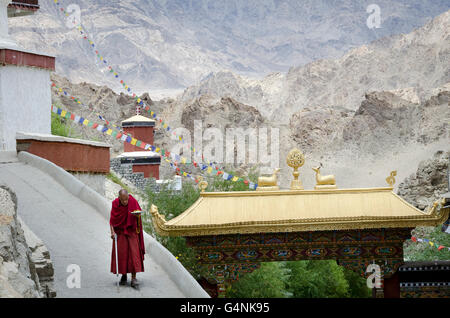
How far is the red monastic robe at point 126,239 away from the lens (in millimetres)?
6013

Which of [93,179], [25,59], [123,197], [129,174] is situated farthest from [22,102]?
[123,197]

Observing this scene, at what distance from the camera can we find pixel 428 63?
50531 millimetres

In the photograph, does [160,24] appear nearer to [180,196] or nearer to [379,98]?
[379,98]

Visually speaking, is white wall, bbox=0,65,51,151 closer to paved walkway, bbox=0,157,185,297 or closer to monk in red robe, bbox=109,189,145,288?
paved walkway, bbox=0,157,185,297

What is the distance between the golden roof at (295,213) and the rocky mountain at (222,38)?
41132 mm

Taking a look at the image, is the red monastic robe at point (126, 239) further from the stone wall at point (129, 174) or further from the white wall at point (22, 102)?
the stone wall at point (129, 174)

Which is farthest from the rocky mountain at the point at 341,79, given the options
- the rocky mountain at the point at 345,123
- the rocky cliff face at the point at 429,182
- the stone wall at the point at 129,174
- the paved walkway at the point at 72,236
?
the paved walkway at the point at 72,236

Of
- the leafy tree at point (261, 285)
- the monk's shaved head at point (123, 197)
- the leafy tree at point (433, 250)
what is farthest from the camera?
the leafy tree at point (433, 250)

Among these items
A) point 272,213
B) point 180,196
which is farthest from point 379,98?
point 272,213

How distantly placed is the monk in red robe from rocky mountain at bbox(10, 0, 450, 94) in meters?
44.4

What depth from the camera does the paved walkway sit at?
602 cm

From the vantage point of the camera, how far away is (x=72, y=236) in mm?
7285
